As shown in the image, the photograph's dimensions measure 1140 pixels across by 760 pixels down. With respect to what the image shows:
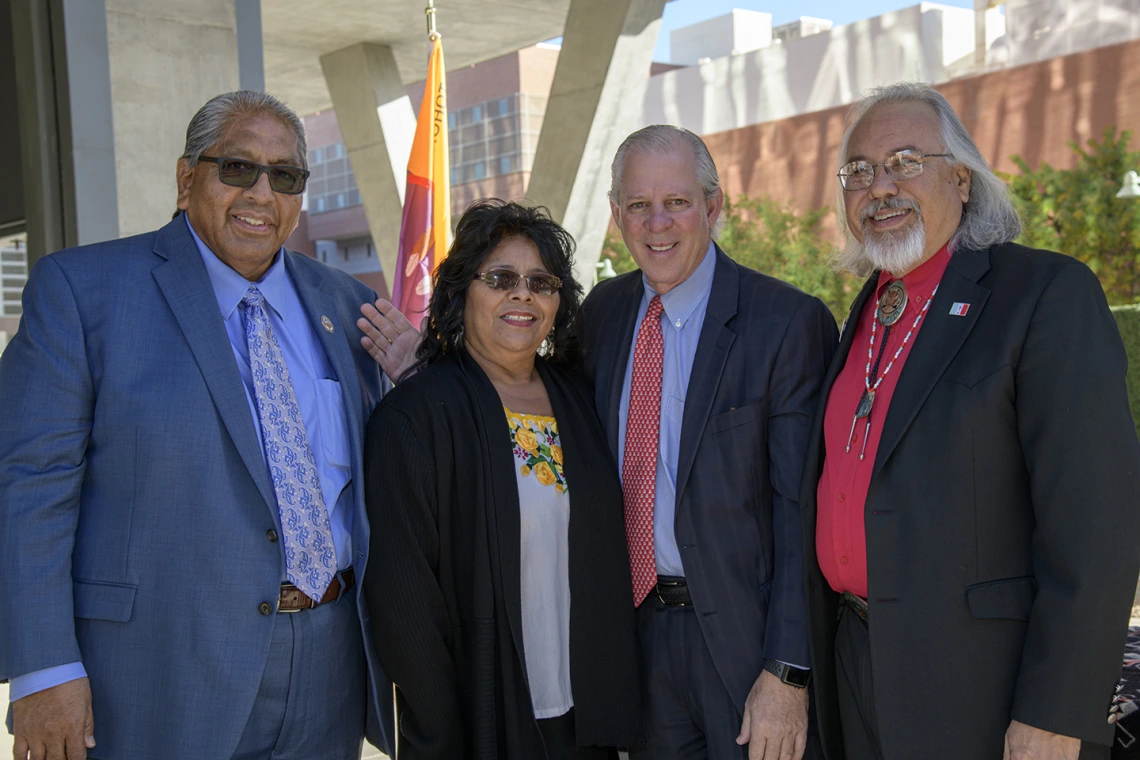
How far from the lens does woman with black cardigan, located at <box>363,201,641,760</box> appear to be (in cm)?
238

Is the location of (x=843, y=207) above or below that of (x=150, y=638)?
above

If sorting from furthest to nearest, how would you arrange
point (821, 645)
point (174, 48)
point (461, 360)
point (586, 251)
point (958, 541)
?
point (586, 251) < point (174, 48) < point (461, 360) < point (821, 645) < point (958, 541)

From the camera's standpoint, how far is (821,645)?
2475 mm

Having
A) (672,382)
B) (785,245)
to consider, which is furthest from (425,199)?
(785,245)

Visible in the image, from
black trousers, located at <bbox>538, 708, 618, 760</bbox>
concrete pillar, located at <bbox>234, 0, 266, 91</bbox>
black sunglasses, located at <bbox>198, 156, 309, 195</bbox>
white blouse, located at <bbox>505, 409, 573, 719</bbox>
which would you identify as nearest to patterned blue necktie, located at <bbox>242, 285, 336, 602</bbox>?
black sunglasses, located at <bbox>198, 156, 309, 195</bbox>

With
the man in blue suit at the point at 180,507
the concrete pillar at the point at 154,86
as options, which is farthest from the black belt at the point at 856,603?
the concrete pillar at the point at 154,86

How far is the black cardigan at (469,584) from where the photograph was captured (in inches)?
93.3

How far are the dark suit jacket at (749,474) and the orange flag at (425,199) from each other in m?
4.16

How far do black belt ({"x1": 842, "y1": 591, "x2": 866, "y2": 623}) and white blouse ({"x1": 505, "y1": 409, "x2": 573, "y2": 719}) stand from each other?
67 cm

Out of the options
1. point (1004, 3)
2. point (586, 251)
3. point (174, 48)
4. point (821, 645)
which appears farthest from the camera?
point (1004, 3)

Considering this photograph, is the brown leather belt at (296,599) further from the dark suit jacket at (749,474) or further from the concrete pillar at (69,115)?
the concrete pillar at (69,115)

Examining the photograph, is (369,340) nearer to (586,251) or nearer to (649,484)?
(649,484)

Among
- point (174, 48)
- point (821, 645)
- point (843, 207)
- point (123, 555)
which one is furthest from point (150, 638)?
point (174, 48)

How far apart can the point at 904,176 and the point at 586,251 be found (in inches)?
221
